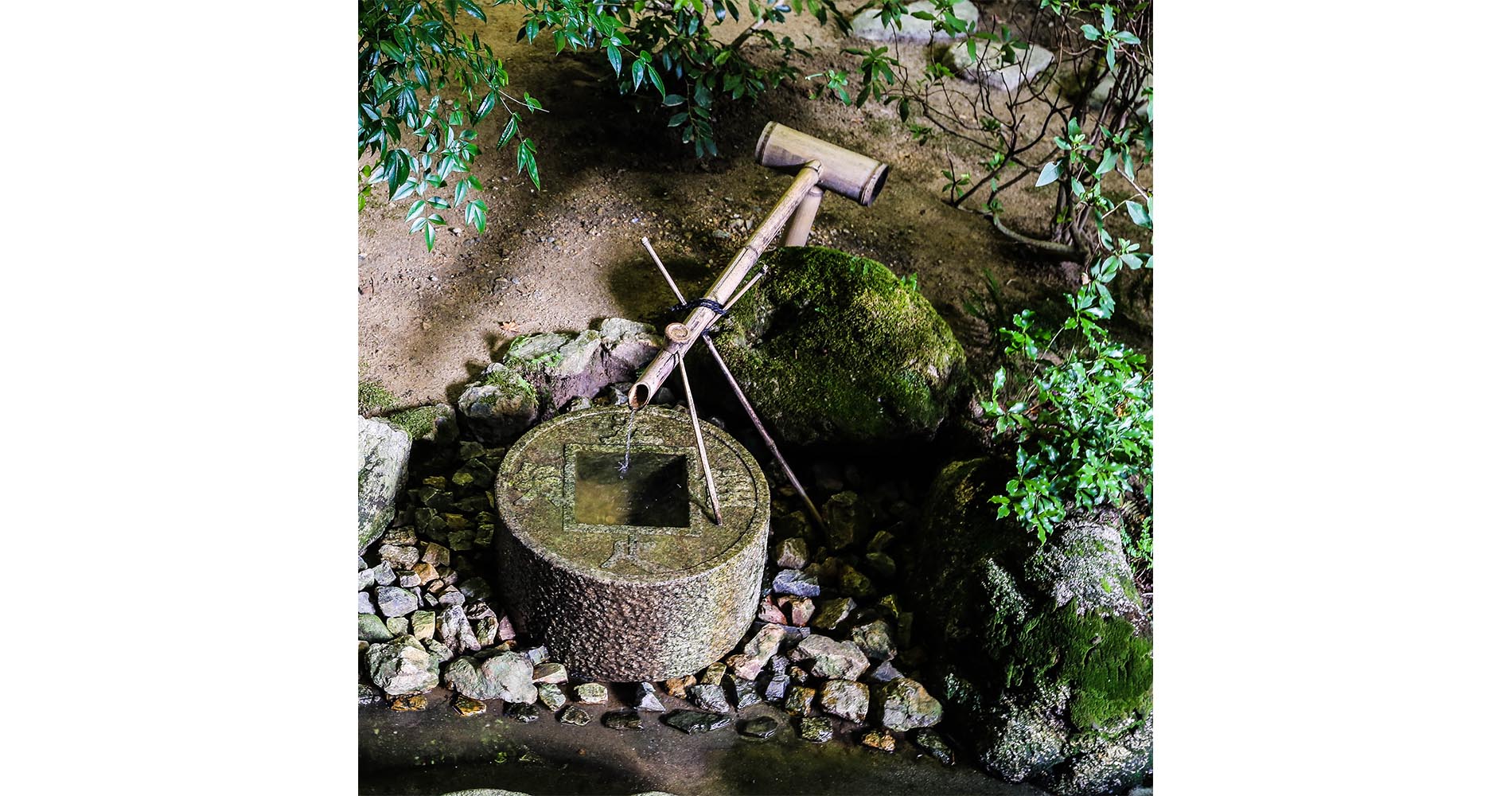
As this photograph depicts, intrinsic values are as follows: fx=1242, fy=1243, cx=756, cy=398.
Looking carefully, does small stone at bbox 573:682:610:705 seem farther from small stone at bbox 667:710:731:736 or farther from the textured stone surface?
small stone at bbox 667:710:731:736

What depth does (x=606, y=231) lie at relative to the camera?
14.3 ft

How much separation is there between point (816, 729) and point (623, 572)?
0.64m

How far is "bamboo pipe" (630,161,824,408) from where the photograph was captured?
10.6 ft

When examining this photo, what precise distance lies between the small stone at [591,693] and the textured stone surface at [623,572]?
0.03m

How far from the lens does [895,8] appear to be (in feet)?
12.9

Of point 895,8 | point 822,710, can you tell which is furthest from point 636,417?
point 895,8

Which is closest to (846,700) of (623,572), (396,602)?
(623,572)

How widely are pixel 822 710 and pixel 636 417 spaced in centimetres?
92

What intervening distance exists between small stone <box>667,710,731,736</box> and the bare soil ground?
50.2 inches

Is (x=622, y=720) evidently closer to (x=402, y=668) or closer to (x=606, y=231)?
(x=402, y=668)

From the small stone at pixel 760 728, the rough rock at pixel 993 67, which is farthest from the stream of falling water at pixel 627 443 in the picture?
the rough rock at pixel 993 67

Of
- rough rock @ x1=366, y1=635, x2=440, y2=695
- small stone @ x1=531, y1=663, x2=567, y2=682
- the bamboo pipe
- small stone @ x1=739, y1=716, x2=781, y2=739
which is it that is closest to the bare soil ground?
the bamboo pipe

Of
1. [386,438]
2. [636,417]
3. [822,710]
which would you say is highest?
[636,417]

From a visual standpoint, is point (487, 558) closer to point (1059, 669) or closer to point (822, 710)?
point (822, 710)
